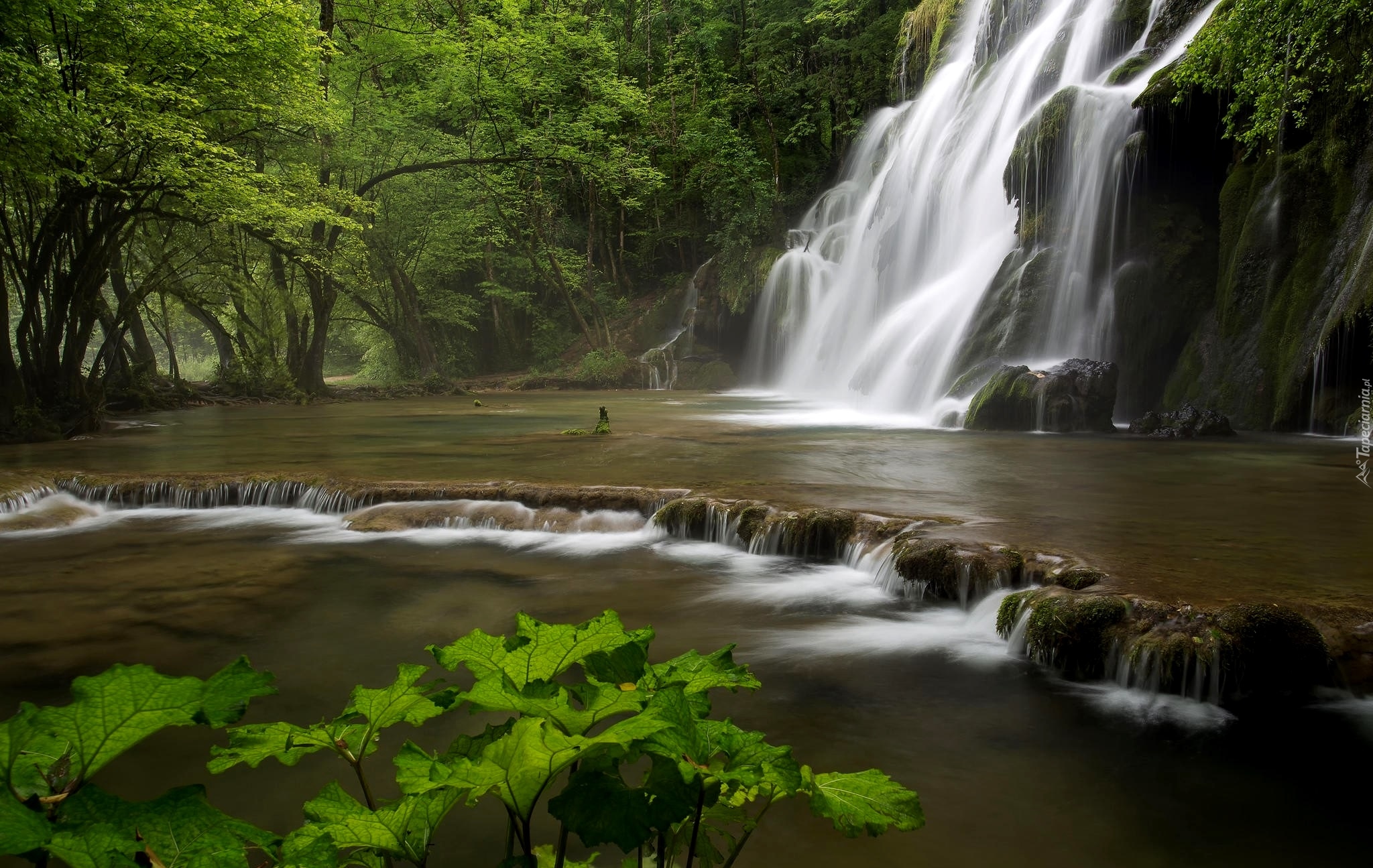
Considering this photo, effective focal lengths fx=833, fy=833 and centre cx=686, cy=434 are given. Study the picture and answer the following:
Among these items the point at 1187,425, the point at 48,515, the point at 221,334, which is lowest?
the point at 48,515

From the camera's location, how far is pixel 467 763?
3.54ft

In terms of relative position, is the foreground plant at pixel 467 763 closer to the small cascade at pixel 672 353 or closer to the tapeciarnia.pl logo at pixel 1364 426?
the tapeciarnia.pl logo at pixel 1364 426

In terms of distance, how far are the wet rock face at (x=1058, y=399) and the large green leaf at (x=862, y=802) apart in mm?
12902

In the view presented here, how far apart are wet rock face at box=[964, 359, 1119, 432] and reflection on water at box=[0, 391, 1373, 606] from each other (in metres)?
Answer: 0.69

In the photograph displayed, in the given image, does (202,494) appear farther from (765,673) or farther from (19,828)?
(19,828)

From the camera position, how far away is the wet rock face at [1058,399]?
12.9 meters

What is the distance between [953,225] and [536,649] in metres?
21.2

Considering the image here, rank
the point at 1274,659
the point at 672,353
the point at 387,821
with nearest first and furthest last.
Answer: the point at 387,821 → the point at 1274,659 → the point at 672,353

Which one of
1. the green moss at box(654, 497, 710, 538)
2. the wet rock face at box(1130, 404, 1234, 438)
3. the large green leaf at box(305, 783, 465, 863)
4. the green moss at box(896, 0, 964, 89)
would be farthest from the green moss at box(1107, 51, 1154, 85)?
the large green leaf at box(305, 783, 465, 863)

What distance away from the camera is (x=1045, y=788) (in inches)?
129

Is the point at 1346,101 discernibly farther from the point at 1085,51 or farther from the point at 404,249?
the point at 404,249

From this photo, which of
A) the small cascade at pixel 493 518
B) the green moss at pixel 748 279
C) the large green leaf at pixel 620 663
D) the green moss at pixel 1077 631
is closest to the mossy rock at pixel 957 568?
the green moss at pixel 1077 631

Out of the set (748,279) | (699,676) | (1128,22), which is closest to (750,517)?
(699,676)

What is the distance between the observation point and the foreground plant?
3.24 feet
